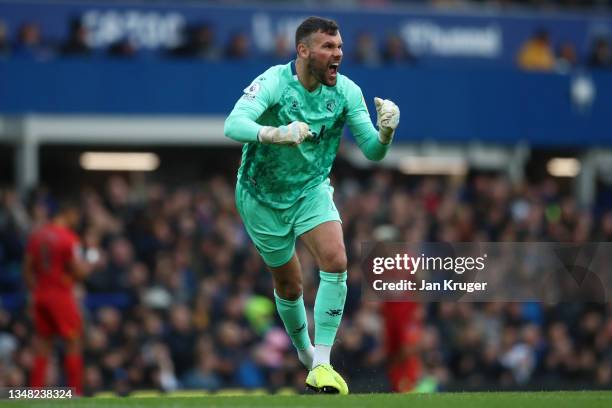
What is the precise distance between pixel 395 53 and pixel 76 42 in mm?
5163

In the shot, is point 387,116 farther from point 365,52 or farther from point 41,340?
point 365,52

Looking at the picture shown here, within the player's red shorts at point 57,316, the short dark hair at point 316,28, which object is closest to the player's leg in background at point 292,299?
the short dark hair at point 316,28

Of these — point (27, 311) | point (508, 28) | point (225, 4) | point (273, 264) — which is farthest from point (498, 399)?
point (508, 28)

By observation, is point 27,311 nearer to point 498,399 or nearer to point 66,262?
point 66,262

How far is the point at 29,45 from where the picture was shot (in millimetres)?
20469

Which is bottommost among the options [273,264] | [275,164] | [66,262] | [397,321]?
[397,321]

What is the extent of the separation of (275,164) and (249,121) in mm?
618

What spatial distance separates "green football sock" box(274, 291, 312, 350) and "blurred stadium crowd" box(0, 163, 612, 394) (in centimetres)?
511

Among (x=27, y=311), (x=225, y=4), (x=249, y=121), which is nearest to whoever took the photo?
(x=249, y=121)

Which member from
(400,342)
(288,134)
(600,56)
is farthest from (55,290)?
(600,56)

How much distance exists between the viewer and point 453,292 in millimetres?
11562

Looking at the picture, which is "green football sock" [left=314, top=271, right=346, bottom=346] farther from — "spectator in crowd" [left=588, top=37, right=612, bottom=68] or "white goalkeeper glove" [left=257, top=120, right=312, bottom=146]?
"spectator in crowd" [left=588, top=37, right=612, bottom=68]

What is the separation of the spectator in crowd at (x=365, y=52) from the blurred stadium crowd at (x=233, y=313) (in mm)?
2006

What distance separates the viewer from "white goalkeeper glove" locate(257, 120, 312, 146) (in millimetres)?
9023
